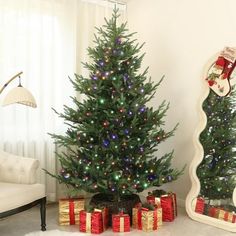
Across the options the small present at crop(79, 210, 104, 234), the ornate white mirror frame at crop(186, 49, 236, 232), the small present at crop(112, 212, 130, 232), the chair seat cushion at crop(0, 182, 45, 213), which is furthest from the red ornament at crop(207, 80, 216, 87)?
the chair seat cushion at crop(0, 182, 45, 213)

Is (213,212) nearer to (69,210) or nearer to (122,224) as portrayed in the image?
(122,224)

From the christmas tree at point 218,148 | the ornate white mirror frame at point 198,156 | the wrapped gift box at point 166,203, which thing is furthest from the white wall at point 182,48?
the wrapped gift box at point 166,203

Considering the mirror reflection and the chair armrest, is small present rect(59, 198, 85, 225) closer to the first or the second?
the chair armrest

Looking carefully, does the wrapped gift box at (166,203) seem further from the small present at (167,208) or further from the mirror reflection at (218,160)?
the mirror reflection at (218,160)

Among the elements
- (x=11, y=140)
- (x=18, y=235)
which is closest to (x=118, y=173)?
(x=18, y=235)

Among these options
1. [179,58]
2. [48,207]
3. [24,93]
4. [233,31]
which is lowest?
[48,207]

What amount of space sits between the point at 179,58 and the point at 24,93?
6.68 feet

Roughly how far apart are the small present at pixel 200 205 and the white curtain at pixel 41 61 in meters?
1.72

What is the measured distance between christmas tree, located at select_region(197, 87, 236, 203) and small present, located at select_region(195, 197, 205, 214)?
0.20 feet

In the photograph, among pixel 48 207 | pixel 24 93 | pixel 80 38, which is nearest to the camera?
pixel 24 93

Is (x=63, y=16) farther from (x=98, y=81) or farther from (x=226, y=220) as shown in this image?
(x=226, y=220)

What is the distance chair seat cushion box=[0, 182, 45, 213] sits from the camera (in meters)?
2.95

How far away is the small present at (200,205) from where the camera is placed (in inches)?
145

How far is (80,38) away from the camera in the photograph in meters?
4.49
